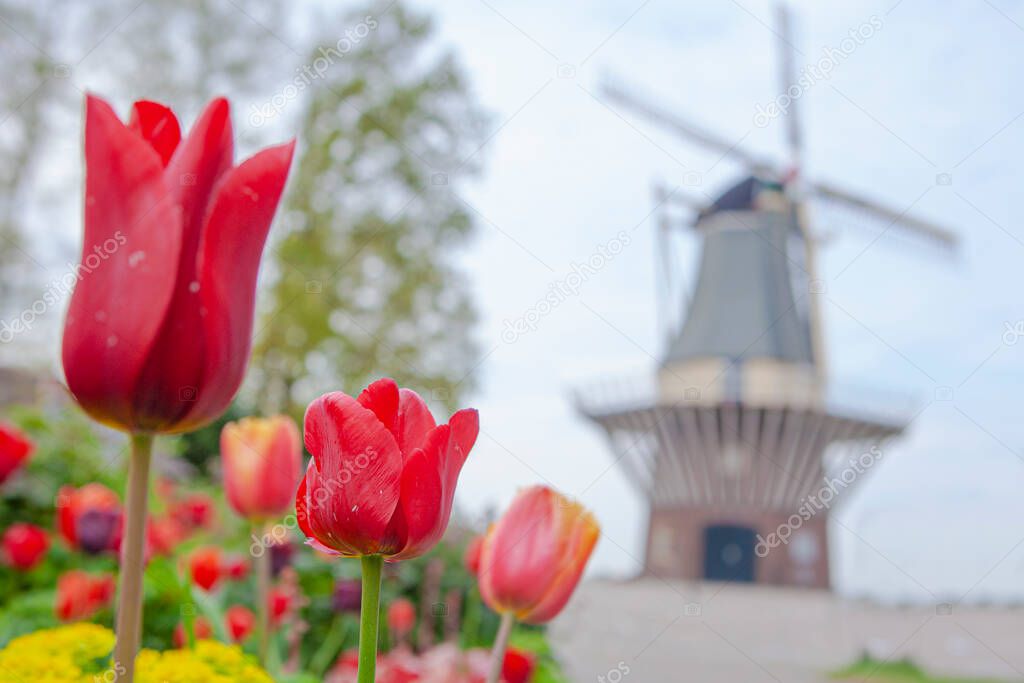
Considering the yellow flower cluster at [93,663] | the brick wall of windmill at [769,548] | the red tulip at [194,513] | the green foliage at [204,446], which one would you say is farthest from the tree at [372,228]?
the yellow flower cluster at [93,663]

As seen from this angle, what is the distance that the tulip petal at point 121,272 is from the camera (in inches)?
25.4

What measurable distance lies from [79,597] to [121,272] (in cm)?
176

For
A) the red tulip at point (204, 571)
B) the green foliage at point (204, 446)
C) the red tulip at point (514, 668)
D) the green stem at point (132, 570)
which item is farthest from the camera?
the green foliage at point (204, 446)

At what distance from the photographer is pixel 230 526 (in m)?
4.68

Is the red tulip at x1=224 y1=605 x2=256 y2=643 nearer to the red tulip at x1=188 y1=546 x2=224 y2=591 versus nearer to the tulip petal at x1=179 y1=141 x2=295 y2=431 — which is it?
the red tulip at x1=188 y1=546 x2=224 y2=591

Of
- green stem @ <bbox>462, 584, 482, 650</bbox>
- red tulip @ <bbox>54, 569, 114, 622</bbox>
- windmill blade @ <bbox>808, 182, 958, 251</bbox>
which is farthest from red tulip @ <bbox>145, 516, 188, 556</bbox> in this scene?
windmill blade @ <bbox>808, 182, 958, 251</bbox>

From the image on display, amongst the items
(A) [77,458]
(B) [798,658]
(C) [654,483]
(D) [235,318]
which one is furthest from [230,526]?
(C) [654,483]

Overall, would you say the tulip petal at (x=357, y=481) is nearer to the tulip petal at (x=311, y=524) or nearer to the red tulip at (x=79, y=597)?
the tulip petal at (x=311, y=524)

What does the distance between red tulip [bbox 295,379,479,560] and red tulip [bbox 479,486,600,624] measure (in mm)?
284

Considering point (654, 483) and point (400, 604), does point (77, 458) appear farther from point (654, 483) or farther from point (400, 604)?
point (654, 483)

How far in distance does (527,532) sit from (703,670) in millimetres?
6309

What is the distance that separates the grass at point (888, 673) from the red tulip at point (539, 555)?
799 centimetres

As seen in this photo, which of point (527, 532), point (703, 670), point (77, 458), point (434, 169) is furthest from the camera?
point (434, 169)

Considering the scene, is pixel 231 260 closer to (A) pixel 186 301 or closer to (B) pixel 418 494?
(A) pixel 186 301
